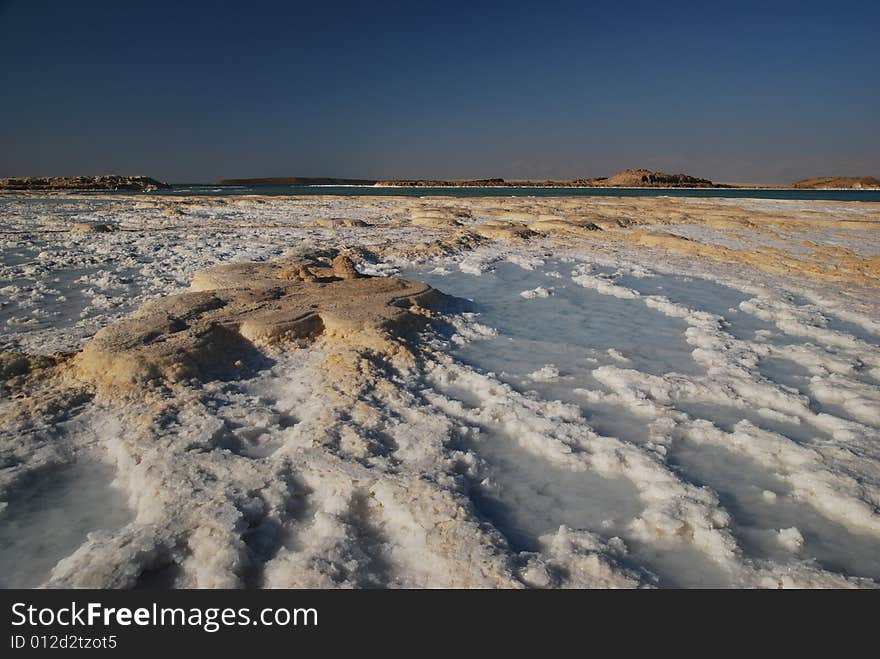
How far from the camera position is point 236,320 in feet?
12.6

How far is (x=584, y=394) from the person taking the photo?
3.09 m

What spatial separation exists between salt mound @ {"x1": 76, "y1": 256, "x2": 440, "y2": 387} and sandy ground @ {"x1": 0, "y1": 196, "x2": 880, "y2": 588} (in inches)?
0.9

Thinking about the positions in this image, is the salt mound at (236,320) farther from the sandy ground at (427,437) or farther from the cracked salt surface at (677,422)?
the cracked salt surface at (677,422)

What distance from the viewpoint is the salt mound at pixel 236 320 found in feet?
10.0

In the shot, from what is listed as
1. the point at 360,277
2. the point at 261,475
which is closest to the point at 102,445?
the point at 261,475

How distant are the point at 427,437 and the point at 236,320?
7.16 ft

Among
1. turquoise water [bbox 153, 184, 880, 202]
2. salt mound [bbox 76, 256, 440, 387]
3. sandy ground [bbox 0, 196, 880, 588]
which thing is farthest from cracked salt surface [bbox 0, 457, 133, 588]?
turquoise water [bbox 153, 184, 880, 202]

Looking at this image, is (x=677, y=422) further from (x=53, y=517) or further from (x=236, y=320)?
(x=236, y=320)

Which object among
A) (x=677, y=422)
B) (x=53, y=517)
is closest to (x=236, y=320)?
(x=53, y=517)

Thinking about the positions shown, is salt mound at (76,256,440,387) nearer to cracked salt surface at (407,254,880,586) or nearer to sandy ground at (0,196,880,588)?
sandy ground at (0,196,880,588)

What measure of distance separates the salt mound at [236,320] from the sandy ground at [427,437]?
0.9 inches
